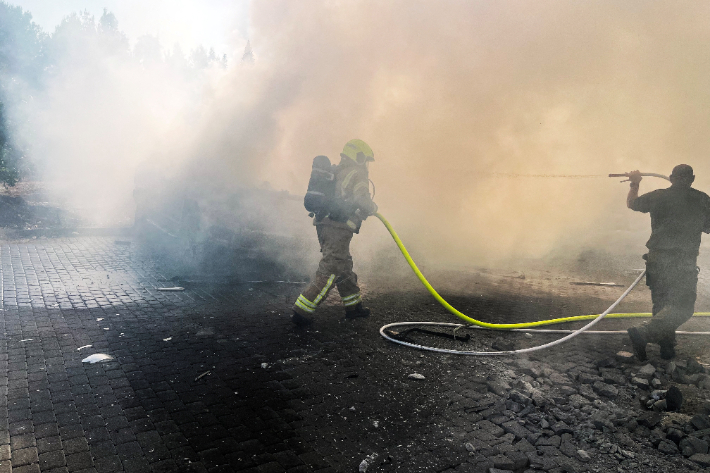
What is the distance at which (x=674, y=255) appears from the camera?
487cm

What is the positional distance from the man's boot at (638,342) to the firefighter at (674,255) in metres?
0.13

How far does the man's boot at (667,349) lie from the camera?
4645 millimetres

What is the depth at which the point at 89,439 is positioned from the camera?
302 centimetres

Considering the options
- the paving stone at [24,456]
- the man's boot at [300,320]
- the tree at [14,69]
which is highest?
the tree at [14,69]

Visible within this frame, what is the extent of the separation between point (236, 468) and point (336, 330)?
8.76ft

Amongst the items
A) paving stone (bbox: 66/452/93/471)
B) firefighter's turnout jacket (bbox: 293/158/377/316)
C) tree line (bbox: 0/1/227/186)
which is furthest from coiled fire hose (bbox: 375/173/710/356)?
tree line (bbox: 0/1/227/186)

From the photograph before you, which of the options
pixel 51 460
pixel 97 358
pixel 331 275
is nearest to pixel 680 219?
pixel 331 275

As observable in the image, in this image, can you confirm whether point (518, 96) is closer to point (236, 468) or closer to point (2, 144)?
point (236, 468)

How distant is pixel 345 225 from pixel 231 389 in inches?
98.4

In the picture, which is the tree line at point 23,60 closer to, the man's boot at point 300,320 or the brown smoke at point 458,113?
the brown smoke at point 458,113

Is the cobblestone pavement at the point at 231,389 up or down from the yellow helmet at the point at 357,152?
down

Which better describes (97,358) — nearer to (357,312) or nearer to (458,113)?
(357,312)

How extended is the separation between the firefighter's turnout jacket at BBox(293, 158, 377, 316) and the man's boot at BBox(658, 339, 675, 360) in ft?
10.5

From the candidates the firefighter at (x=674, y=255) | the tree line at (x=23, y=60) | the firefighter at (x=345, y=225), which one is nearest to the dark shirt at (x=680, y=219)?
the firefighter at (x=674, y=255)
